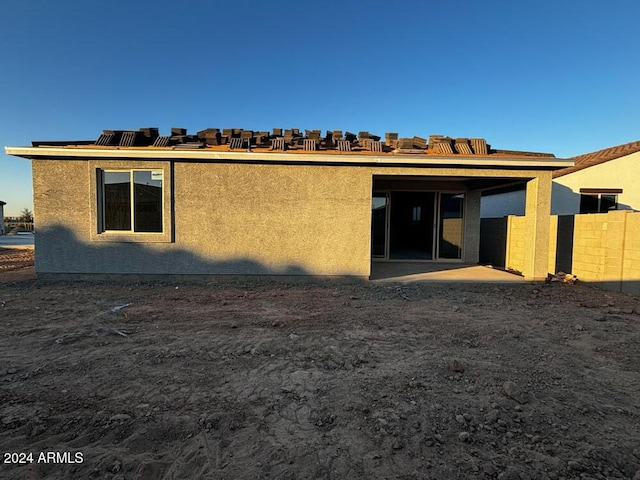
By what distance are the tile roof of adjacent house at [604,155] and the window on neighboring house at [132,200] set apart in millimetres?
13572

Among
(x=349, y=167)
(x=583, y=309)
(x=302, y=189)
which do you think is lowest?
(x=583, y=309)

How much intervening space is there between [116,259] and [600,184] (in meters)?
17.2

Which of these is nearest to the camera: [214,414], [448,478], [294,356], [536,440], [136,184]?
[448,478]

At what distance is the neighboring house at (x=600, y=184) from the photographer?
43.3 feet

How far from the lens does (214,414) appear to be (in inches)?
111

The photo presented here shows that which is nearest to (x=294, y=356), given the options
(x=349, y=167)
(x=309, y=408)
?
(x=309, y=408)

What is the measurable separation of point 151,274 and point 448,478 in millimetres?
8015

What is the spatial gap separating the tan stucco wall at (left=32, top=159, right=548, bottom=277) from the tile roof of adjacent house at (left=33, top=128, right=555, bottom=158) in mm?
694

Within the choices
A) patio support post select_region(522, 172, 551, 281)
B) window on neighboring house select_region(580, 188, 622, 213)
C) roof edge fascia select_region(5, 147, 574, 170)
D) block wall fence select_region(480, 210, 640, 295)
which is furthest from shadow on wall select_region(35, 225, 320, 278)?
window on neighboring house select_region(580, 188, 622, 213)

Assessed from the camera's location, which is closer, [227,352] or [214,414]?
[214,414]

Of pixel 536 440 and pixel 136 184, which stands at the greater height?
pixel 136 184

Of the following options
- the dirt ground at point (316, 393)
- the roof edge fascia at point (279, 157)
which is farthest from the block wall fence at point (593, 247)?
the dirt ground at point (316, 393)

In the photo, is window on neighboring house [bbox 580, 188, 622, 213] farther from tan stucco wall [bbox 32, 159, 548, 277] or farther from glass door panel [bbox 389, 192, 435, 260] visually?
tan stucco wall [bbox 32, 159, 548, 277]

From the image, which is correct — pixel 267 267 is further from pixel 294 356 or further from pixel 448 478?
pixel 448 478
